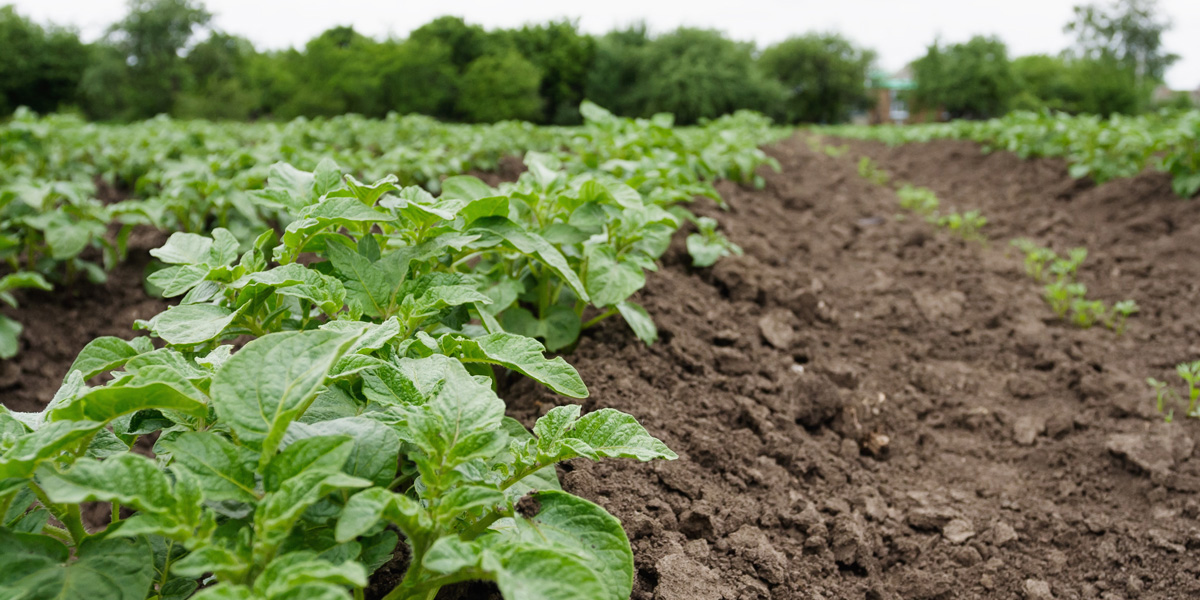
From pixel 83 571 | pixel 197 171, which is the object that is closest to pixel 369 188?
pixel 83 571

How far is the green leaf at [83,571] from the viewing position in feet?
2.87

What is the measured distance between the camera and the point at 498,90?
105 ft

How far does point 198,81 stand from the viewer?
4416 centimetres

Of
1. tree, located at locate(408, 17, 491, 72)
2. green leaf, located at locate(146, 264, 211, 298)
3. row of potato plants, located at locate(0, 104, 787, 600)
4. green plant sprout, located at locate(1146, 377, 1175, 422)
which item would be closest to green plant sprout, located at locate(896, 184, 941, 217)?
green plant sprout, located at locate(1146, 377, 1175, 422)

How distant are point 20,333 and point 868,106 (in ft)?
177

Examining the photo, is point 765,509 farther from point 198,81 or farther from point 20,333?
point 198,81

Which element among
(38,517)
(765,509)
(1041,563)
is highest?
(38,517)

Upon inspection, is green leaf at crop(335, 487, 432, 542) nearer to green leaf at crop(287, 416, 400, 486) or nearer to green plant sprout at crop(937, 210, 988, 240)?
green leaf at crop(287, 416, 400, 486)

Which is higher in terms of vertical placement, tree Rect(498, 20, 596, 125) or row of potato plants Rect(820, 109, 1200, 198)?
tree Rect(498, 20, 596, 125)

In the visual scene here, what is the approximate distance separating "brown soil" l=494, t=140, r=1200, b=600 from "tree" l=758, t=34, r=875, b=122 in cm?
4838

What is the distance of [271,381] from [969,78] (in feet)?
133

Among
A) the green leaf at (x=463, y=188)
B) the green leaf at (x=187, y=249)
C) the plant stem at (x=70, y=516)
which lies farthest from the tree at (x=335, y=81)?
the plant stem at (x=70, y=516)

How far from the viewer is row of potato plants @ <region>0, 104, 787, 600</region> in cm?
85

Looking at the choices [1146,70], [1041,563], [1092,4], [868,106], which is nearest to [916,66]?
[868,106]
